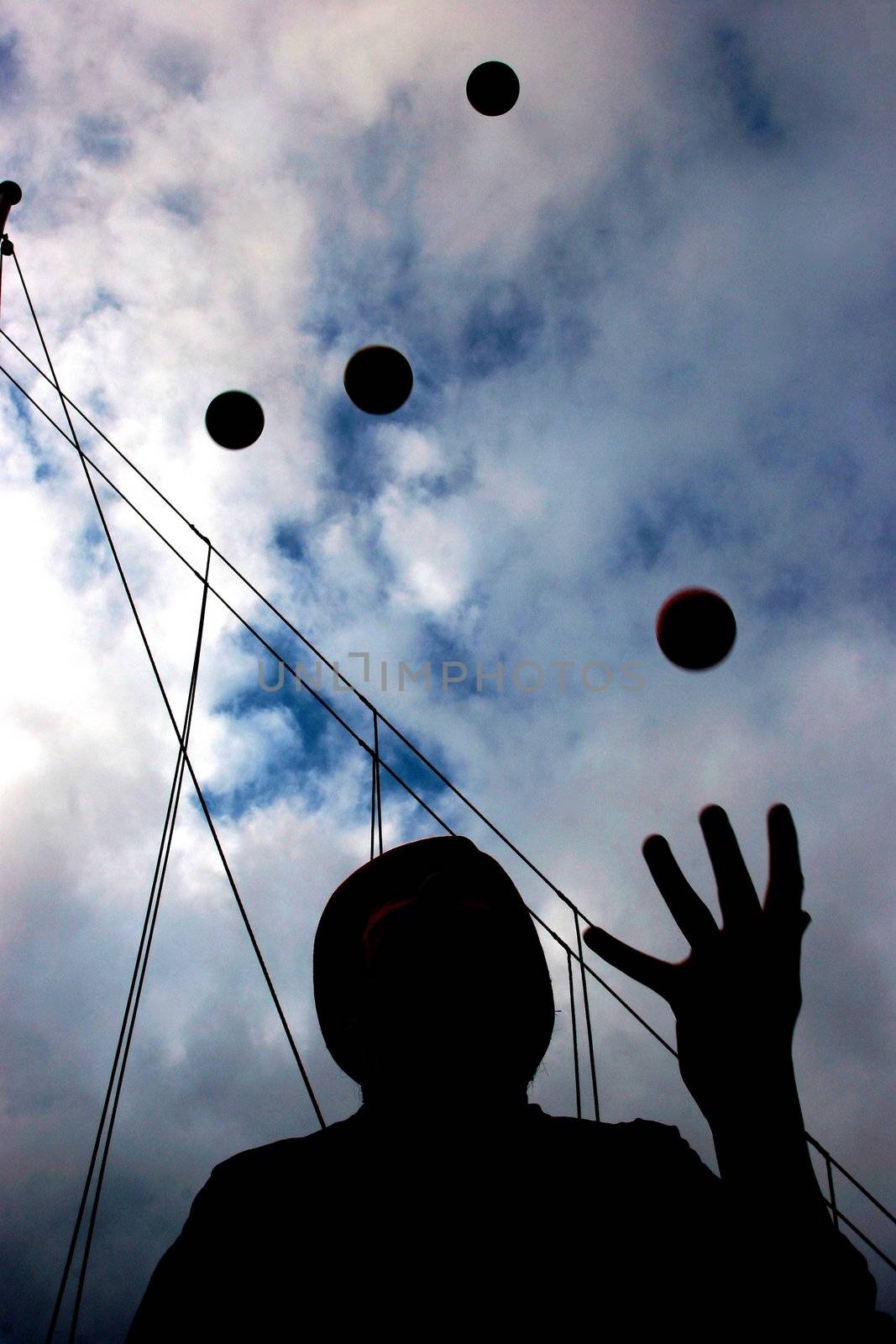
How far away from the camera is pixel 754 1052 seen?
1.17 meters

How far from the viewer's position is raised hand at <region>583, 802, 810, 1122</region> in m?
1.17

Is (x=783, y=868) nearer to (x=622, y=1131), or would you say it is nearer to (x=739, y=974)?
(x=739, y=974)

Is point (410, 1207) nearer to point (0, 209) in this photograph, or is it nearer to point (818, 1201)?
point (818, 1201)

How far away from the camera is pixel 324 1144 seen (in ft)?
5.18

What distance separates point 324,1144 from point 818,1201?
3.14 feet

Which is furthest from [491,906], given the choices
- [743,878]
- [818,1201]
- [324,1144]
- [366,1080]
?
[818,1201]

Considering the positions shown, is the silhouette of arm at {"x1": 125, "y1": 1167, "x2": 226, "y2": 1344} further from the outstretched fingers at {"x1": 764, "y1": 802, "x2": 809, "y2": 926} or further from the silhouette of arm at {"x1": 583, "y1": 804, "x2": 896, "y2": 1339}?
the outstretched fingers at {"x1": 764, "y1": 802, "x2": 809, "y2": 926}

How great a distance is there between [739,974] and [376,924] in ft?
2.65

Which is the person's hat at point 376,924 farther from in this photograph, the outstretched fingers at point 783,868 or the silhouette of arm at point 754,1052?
the outstretched fingers at point 783,868

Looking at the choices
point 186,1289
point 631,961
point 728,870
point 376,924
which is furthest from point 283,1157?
point 728,870

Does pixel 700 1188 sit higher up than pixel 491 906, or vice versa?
pixel 491 906

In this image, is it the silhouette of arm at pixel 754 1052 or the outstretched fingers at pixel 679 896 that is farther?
the outstretched fingers at pixel 679 896

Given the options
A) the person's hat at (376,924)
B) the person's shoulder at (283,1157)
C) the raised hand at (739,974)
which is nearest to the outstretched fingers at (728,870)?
the raised hand at (739,974)

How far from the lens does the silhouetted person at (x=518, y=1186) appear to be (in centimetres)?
113
